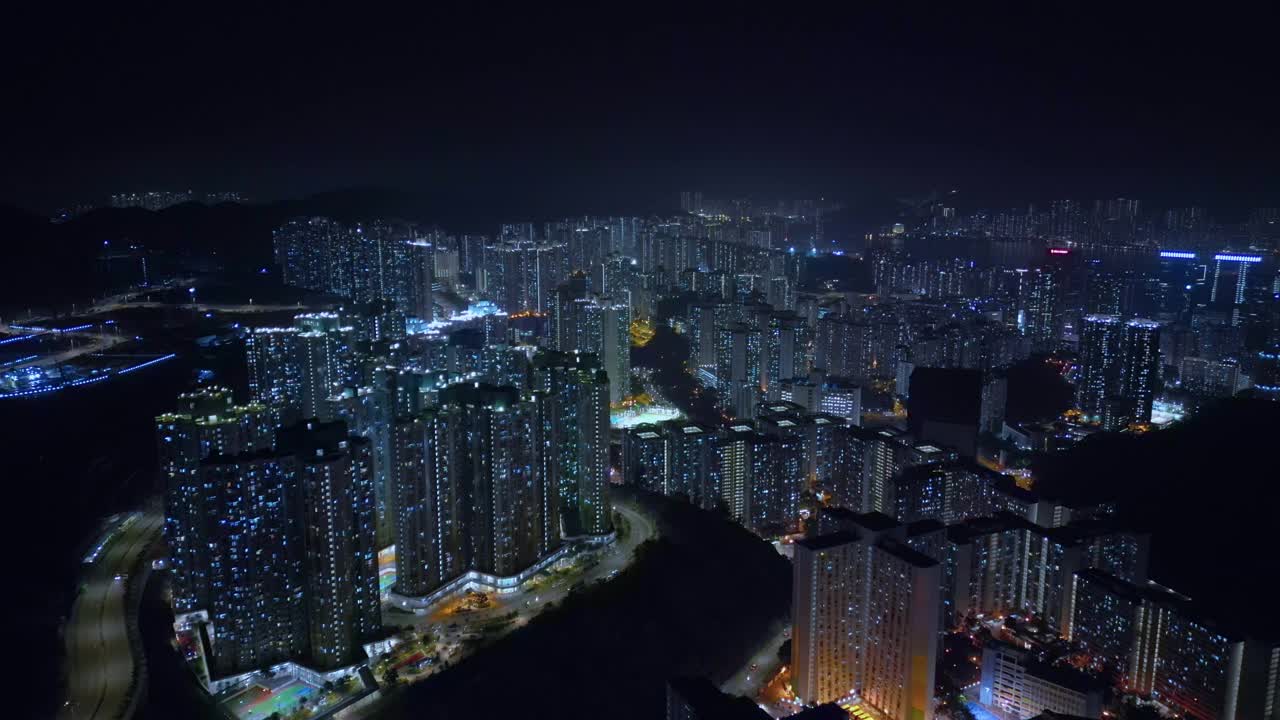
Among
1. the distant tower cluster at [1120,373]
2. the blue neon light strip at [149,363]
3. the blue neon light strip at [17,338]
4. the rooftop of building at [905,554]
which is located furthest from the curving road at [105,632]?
the distant tower cluster at [1120,373]

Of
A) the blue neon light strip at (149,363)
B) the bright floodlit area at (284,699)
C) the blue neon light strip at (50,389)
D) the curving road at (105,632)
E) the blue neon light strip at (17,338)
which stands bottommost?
the bright floodlit area at (284,699)

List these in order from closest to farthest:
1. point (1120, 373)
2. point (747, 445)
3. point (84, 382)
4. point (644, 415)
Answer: point (84, 382), point (747, 445), point (1120, 373), point (644, 415)

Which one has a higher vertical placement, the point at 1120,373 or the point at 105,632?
the point at 1120,373

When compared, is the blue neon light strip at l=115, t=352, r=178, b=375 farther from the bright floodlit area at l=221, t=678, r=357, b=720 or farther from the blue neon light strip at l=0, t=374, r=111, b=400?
the bright floodlit area at l=221, t=678, r=357, b=720

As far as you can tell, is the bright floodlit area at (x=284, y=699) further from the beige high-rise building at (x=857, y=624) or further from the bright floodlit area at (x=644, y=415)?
the bright floodlit area at (x=644, y=415)

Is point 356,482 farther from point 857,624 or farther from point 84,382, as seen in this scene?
point 84,382

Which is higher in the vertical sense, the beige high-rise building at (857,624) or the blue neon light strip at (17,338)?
the blue neon light strip at (17,338)

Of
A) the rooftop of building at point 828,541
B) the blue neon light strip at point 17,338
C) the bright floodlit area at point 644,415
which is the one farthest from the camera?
the bright floodlit area at point 644,415

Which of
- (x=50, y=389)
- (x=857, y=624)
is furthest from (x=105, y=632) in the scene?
(x=857, y=624)

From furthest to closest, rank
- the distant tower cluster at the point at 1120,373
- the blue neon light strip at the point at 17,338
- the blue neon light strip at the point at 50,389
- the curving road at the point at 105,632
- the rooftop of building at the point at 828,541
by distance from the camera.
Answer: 1. the distant tower cluster at the point at 1120,373
2. the blue neon light strip at the point at 17,338
3. the blue neon light strip at the point at 50,389
4. the rooftop of building at the point at 828,541
5. the curving road at the point at 105,632
